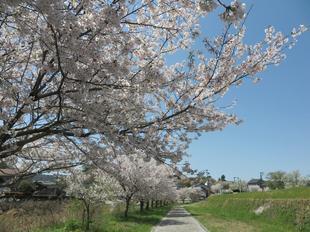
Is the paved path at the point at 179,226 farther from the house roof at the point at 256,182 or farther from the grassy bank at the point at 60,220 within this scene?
the house roof at the point at 256,182

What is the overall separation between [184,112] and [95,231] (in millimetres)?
16355

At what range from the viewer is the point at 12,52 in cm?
600

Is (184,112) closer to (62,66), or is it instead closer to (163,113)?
(163,113)

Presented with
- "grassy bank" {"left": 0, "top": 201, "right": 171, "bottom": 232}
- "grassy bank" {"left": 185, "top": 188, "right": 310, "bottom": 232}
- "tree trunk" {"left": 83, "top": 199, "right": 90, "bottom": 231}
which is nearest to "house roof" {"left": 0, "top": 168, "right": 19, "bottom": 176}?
"grassy bank" {"left": 0, "top": 201, "right": 171, "bottom": 232}

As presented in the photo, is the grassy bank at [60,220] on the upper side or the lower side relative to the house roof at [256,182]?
lower

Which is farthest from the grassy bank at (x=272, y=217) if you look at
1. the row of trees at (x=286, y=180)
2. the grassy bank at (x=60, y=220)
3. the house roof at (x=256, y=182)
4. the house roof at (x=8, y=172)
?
the house roof at (x=256, y=182)

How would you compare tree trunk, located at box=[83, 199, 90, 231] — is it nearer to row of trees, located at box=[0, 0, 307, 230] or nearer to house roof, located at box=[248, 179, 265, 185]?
row of trees, located at box=[0, 0, 307, 230]

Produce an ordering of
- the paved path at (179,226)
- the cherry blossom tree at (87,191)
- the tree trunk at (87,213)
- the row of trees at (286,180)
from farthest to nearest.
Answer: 1. the row of trees at (286,180)
2. the paved path at (179,226)
3. the cherry blossom tree at (87,191)
4. the tree trunk at (87,213)

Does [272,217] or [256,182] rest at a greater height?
[256,182]

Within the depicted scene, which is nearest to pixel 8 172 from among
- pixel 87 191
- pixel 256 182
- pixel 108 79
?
pixel 108 79

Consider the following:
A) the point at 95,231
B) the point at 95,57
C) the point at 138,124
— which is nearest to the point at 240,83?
the point at 138,124

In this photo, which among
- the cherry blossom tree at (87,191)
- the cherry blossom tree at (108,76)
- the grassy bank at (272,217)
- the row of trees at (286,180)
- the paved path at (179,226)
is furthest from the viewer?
the row of trees at (286,180)

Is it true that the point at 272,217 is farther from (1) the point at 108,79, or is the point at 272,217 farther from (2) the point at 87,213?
(1) the point at 108,79

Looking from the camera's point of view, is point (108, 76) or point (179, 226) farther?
point (179, 226)
